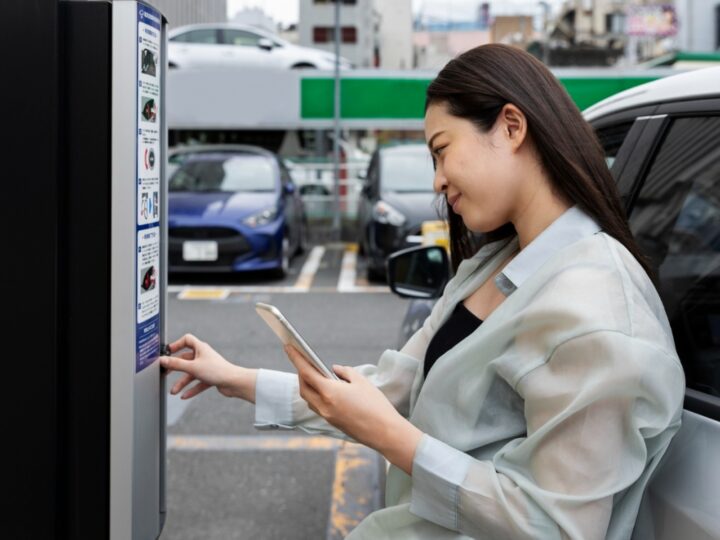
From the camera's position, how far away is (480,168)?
1.38 meters

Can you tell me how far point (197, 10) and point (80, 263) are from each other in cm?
8366

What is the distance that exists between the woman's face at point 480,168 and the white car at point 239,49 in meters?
17.1

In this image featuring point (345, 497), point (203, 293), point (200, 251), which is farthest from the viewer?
point (200, 251)

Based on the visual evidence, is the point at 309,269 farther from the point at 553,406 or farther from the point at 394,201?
the point at 553,406

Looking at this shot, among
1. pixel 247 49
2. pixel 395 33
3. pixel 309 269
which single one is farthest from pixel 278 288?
pixel 395 33

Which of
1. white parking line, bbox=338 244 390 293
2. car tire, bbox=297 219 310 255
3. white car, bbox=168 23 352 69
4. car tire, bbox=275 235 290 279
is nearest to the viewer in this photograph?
white parking line, bbox=338 244 390 293

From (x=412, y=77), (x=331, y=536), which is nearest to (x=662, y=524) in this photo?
(x=331, y=536)

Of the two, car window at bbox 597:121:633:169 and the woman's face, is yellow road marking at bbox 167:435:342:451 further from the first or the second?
the woman's face

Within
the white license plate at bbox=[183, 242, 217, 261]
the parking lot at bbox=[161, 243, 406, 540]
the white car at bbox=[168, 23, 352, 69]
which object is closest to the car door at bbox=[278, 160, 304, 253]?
the white license plate at bbox=[183, 242, 217, 261]

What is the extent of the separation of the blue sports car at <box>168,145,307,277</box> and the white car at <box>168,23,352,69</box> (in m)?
7.42

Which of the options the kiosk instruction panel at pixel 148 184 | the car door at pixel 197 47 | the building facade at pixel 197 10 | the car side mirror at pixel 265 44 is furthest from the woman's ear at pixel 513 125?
the building facade at pixel 197 10

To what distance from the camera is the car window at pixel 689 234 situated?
1658 mm

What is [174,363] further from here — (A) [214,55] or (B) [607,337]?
(A) [214,55]

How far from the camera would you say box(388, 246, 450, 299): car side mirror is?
2924 millimetres
